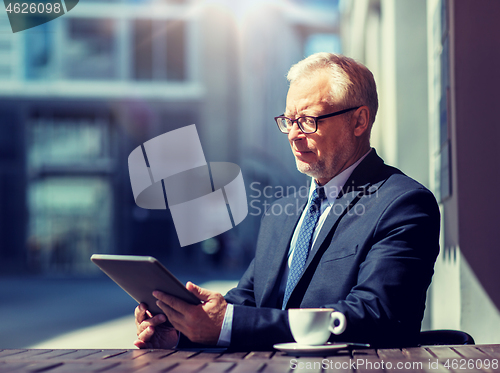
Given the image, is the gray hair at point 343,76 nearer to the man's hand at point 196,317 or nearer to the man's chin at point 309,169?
the man's chin at point 309,169

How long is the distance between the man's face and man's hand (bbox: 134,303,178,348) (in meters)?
0.85

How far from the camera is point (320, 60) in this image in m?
2.28

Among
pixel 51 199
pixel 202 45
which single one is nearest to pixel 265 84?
pixel 202 45

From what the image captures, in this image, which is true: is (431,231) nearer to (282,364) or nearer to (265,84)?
(282,364)

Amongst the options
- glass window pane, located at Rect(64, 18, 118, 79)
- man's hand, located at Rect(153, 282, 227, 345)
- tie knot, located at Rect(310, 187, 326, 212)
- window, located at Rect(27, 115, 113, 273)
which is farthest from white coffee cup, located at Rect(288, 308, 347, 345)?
glass window pane, located at Rect(64, 18, 118, 79)

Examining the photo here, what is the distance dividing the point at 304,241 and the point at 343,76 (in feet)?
2.19

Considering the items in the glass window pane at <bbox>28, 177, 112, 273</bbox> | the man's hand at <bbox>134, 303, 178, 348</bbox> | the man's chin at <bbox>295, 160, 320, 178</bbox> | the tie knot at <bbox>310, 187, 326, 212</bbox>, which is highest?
the man's chin at <bbox>295, 160, 320, 178</bbox>

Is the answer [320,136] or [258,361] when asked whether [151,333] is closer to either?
[258,361]

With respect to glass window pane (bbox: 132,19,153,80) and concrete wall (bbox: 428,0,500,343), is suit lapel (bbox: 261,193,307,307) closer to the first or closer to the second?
concrete wall (bbox: 428,0,500,343)

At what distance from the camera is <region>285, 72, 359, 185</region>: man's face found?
7.39ft

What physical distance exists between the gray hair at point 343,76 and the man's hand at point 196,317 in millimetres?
1008

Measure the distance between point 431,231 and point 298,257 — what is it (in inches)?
19.8

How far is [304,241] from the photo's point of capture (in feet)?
7.14

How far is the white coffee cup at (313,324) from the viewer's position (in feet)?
4.77
